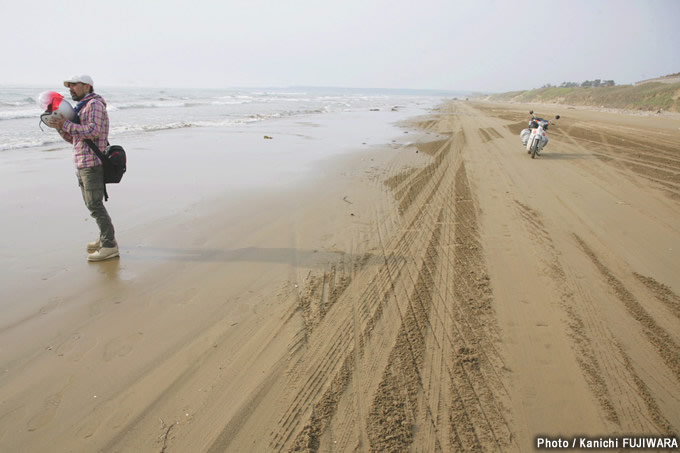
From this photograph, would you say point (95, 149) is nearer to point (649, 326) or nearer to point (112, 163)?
point (112, 163)

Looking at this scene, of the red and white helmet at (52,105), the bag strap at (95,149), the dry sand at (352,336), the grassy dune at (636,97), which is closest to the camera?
the dry sand at (352,336)

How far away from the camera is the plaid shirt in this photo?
339 centimetres

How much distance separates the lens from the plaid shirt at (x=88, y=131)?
3387mm

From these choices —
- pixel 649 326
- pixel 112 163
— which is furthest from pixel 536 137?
pixel 112 163

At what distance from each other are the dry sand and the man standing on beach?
35 centimetres

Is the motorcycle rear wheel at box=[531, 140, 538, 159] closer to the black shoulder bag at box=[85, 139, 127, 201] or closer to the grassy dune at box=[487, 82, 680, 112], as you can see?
the black shoulder bag at box=[85, 139, 127, 201]

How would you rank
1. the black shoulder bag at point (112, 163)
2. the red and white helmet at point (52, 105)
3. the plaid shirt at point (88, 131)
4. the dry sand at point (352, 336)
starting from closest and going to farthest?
1. the dry sand at point (352, 336)
2. the red and white helmet at point (52, 105)
3. the plaid shirt at point (88, 131)
4. the black shoulder bag at point (112, 163)

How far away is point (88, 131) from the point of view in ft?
11.2

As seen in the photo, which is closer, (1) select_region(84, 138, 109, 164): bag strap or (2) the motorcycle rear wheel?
(1) select_region(84, 138, 109, 164): bag strap

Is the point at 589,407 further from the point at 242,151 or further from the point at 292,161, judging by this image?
the point at 242,151

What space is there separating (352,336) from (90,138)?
3.35 metres

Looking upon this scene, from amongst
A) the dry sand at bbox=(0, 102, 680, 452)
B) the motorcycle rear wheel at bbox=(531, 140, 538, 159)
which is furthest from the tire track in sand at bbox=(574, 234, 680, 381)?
the motorcycle rear wheel at bbox=(531, 140, 538, 159)

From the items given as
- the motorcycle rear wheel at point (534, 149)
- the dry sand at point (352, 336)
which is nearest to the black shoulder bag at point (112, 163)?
the dry sand at point (352, 336)

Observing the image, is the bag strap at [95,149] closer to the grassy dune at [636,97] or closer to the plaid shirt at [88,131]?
the plaid shirt at [88,131]
